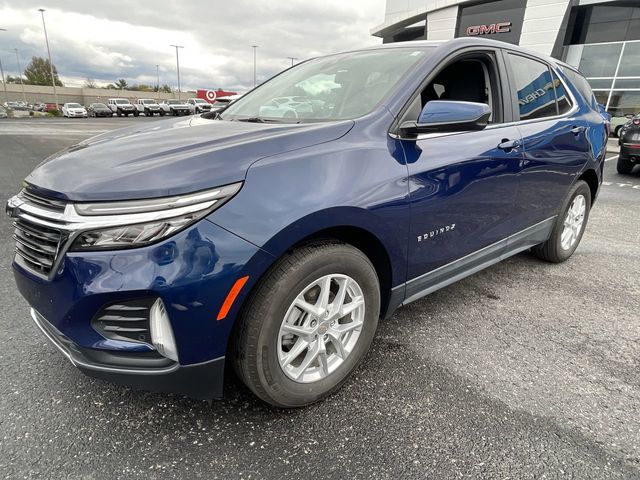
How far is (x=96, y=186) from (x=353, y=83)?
154 centimetres

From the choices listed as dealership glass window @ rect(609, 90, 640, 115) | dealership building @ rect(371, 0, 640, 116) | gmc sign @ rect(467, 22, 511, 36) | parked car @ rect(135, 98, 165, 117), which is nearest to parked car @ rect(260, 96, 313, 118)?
dealership building @ rect(371, 0, 640, 116)

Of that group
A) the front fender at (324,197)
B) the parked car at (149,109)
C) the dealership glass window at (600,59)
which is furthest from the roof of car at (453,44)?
the parked car at (149,109)

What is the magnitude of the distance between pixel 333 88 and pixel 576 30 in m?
29.9

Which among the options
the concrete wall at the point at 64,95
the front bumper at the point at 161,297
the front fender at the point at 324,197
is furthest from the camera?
the concrete wall at the point at 64,95

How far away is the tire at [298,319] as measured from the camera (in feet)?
5.43

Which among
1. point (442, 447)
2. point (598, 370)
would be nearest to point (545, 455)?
point (442, 447)

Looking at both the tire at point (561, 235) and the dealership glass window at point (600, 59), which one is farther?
the dealership glass window at point (600, 59)

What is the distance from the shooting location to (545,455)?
1734mm

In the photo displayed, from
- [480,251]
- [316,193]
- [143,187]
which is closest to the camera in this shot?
[143,187]

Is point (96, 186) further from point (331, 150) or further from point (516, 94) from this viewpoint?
point (516, 94)

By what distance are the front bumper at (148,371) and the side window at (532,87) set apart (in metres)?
2.64

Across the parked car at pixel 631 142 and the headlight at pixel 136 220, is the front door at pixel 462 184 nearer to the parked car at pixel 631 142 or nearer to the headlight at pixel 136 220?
the headlight at pixel 136 220

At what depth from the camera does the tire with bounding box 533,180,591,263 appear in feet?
11.7

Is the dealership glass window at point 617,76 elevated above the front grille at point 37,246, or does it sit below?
above
